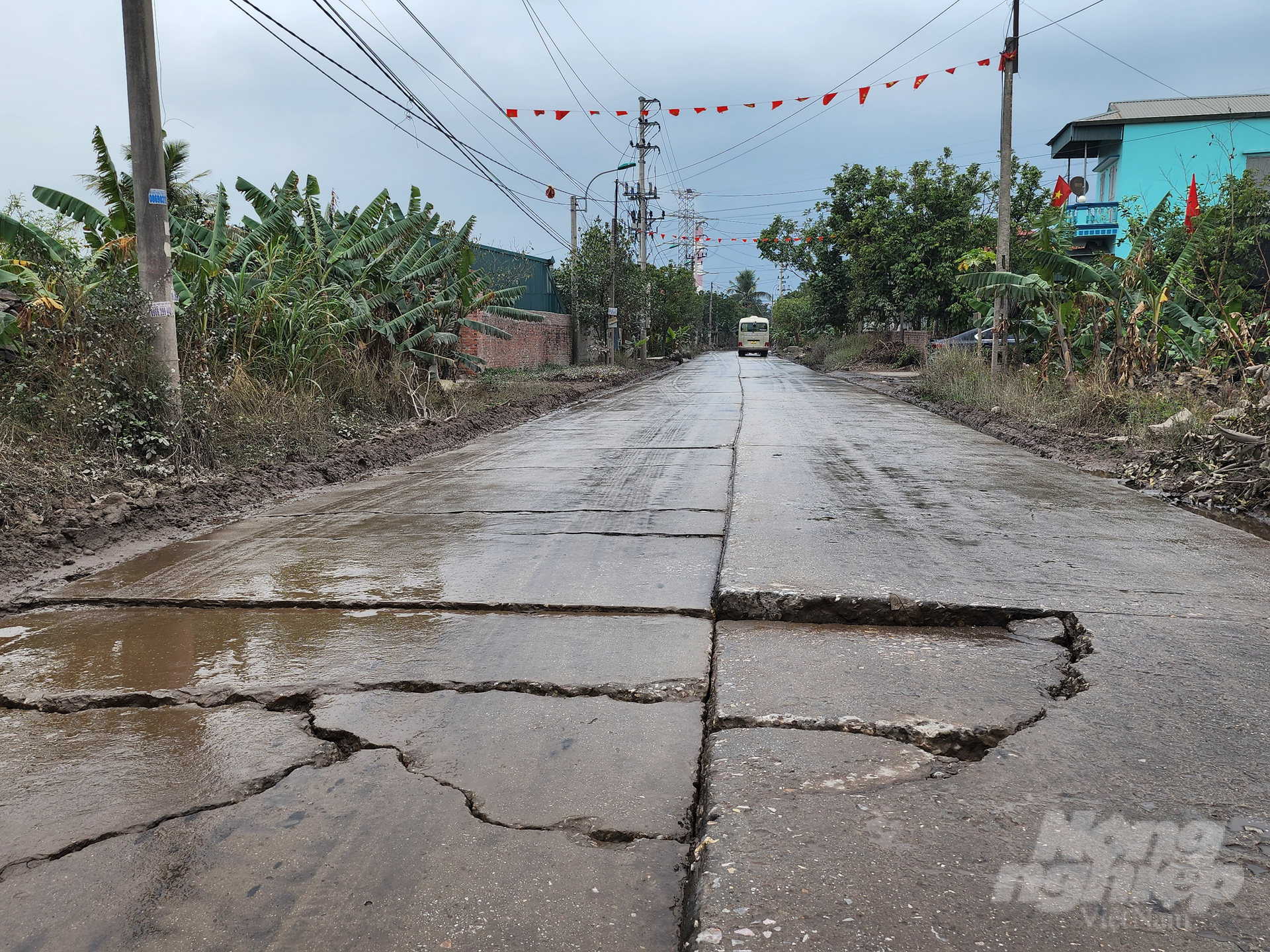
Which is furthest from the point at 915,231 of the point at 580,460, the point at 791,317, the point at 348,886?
the point at 791,317

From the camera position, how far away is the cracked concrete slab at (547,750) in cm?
257

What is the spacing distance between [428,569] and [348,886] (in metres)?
2.98

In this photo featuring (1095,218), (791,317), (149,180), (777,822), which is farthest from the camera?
(791,317)

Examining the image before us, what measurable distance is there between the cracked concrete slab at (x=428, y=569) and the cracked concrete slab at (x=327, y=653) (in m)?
0.25

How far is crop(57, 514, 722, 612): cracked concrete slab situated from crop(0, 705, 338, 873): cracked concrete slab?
1.40m

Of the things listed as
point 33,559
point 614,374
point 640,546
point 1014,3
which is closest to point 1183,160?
point 1014,3

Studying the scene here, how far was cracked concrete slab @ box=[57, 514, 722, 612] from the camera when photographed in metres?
4.65

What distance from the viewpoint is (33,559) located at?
5.39 metres

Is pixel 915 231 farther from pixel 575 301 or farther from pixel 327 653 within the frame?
pixel 327 653

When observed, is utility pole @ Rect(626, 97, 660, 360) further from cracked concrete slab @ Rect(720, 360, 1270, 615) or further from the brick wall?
cracked concrete slab @ Rect(720, 360, 1270, 615)

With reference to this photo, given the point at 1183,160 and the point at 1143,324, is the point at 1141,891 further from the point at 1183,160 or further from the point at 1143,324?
the point at 1183,160

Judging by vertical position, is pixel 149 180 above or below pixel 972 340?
above

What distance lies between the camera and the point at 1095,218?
107 ft

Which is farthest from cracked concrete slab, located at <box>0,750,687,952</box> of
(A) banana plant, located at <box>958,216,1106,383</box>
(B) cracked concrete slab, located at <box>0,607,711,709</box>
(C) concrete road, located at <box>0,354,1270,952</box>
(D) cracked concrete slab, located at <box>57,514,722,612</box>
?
(A) banana plant, located at <box>958,216,1106,383</box>
